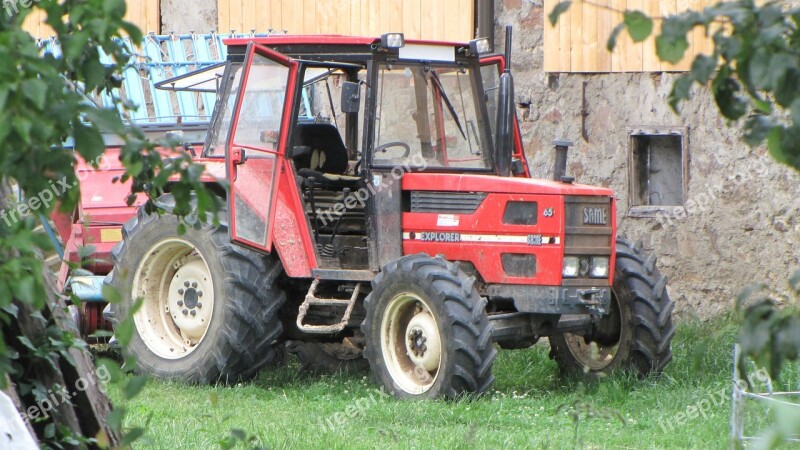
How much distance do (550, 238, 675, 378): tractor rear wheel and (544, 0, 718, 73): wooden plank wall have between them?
193 cm

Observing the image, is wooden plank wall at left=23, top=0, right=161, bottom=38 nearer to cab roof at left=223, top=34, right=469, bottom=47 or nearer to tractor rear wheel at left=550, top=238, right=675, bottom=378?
cab roof at left=223, top=34, right=469, bottom=47

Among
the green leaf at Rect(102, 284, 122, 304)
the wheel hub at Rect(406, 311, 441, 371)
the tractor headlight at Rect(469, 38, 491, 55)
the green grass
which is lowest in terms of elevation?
the green grass

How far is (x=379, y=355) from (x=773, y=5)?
4.98 metres

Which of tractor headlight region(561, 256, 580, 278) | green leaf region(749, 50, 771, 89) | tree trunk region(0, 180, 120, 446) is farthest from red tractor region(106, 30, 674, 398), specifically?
green leaf region(749, 50, 771, 89)

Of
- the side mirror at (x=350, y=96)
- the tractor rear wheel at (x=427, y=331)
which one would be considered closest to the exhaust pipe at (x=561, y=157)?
the tractor rear wheel at (x=427, y=331)

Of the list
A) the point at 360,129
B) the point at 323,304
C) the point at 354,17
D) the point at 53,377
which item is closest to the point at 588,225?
the point at 360,129

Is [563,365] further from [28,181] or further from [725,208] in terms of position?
[28,181]

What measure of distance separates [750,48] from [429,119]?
16.8 feet

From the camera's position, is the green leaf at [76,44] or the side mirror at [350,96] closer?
the green leaf at [76,44]

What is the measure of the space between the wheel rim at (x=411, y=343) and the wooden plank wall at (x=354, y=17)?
11.4 ft

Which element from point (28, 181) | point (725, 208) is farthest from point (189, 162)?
point (725, 208)

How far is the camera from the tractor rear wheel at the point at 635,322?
7.02m

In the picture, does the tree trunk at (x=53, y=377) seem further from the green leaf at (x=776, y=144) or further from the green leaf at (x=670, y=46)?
the green leaf at (x=776, y=144)

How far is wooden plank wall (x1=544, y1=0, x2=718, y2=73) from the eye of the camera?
859 cm
